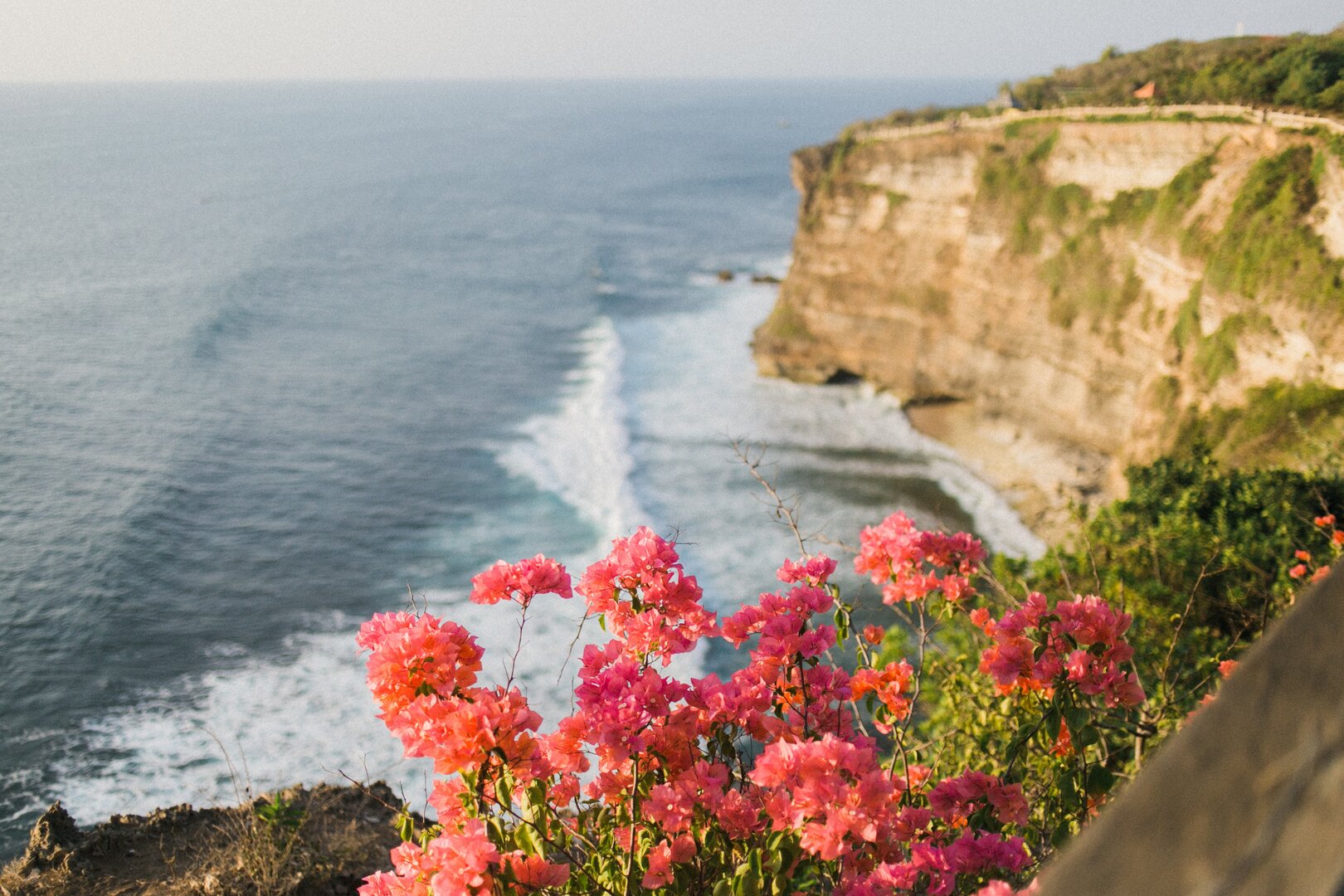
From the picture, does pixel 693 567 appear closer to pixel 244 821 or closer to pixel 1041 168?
pixel 244 821

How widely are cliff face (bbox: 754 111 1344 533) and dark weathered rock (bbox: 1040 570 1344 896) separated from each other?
2126 cm

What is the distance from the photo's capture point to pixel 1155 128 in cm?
2717

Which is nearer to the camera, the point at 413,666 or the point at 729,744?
the point at 413,666

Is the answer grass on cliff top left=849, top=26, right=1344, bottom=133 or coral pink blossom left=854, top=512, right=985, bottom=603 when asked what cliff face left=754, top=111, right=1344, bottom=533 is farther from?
coral pink blossom left=854, top=512, right=985, bottom=603

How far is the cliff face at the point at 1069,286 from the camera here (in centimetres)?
2233

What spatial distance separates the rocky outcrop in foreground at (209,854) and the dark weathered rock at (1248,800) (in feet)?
27.1

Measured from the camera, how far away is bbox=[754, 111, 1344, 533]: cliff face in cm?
2233

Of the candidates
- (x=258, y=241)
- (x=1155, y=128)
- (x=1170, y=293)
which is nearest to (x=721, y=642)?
(x=1170, y=293)

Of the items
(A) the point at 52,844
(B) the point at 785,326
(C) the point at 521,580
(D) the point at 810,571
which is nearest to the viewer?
(C) the point at 521,580

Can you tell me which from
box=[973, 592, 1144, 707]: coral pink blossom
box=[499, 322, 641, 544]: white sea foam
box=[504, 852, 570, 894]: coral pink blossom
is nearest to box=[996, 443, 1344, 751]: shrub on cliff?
box=[973, 592, 1144, 707]: coral pink blossom

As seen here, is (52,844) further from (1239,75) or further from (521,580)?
(1239,75)

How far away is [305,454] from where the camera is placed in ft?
98.3

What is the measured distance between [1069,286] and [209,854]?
28.5 m

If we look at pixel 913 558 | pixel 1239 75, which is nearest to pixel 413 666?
pixel 913 558
